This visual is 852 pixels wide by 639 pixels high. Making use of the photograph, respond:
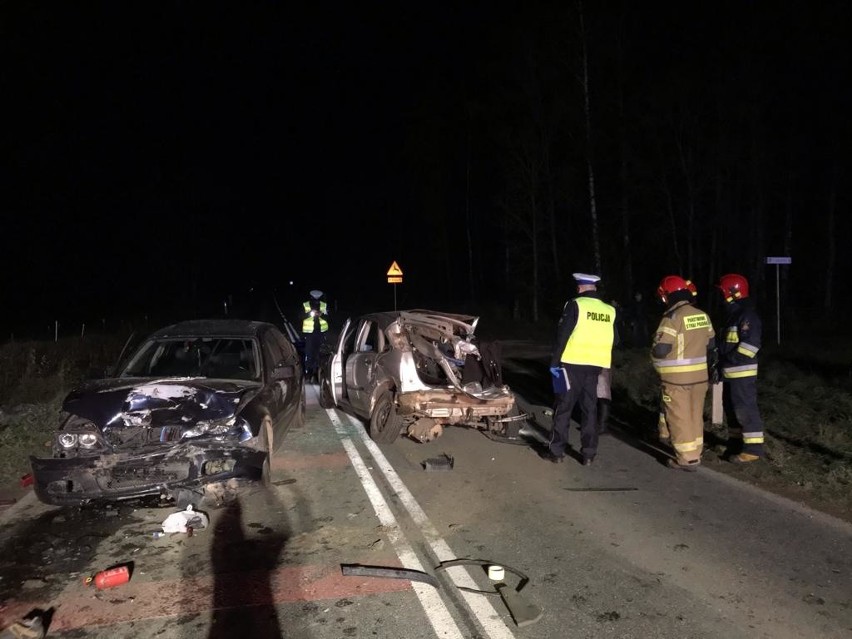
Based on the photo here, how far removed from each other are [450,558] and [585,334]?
306 cm

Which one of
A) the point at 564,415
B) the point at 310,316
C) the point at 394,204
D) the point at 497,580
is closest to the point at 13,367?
the point at 310,316

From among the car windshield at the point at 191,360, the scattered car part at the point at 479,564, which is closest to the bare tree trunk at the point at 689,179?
the car windshield at the point at 191,360

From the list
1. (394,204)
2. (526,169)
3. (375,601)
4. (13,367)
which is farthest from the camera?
(394,204)

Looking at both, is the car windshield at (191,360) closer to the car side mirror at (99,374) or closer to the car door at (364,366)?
the car side mirror at (99,374)

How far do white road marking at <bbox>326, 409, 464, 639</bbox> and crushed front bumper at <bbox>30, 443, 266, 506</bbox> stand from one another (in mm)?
1406

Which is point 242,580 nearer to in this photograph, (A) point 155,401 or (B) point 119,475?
(B) point 119,475

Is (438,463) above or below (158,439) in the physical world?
below

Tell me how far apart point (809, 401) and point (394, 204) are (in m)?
46.3

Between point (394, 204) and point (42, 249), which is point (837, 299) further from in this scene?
point (42, 249)

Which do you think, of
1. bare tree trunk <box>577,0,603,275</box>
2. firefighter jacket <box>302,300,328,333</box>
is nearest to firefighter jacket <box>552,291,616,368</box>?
firefighter jacket <box>302,300,328,333</box>

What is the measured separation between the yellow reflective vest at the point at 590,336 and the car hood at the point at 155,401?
329 cm

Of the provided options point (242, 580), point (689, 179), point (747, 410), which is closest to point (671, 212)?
point (689, 179)

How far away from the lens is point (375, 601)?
4016 mm

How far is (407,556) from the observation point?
4.67 m
